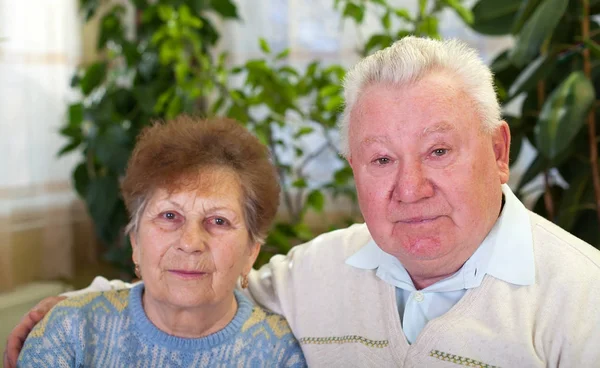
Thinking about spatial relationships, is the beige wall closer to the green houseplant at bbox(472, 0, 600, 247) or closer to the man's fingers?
the man's fingers

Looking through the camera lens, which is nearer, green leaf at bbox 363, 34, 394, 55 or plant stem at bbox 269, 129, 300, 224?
green leaf at bbox 363, 34, 394, 55

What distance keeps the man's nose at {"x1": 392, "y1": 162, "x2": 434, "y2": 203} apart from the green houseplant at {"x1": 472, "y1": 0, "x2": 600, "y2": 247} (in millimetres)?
803

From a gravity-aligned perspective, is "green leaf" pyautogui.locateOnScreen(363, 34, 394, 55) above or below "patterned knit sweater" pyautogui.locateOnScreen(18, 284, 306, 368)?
above

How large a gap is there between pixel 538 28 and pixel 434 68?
0.84 m

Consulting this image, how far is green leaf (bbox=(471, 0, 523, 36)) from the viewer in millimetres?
2400

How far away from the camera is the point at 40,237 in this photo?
3.55 m

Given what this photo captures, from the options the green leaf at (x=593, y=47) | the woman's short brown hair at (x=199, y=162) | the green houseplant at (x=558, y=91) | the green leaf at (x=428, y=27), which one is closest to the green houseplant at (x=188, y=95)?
the green leaf at (x=428, y=27)

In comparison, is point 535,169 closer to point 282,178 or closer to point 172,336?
point 282,178

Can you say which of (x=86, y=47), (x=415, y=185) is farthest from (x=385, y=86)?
(x=86, y=47)

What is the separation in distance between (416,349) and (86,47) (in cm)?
315

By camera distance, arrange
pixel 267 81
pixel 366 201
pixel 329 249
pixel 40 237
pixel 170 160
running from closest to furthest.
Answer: pixel 366 201 < pixel 170 160 < pixel 329 249 < pixel 267 81 < pixel 40 237

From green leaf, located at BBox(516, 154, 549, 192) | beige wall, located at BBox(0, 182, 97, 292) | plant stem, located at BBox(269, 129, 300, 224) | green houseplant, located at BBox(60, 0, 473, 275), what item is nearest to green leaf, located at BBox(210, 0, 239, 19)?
green houseplant, located at BBox(60, 0, 473, 275)

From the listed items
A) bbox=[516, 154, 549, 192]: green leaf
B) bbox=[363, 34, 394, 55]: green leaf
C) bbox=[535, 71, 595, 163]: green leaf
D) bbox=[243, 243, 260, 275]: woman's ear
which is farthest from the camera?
bbox=[363, 34, 394, 55]: green leaf

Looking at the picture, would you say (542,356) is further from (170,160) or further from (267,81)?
(267,81)
